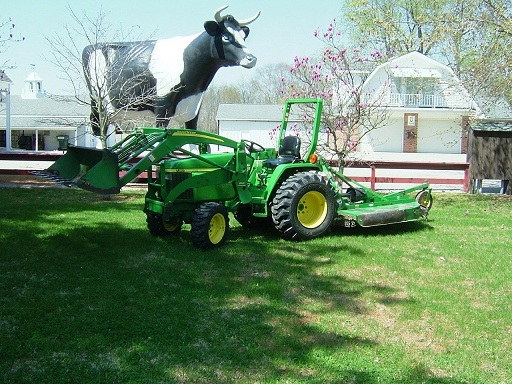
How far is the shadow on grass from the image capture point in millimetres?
4387

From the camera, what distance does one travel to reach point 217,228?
795 cm

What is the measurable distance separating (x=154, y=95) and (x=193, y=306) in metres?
9.32

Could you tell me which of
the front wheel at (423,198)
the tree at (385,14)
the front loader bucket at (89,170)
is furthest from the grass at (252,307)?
the tree at (385,14)

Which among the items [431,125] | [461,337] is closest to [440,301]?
[461,337]

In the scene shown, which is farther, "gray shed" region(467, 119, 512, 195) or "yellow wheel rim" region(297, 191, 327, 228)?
"gray shed" region(467, 119, 512, 195)

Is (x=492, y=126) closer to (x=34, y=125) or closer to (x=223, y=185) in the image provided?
(x=223, y=185)

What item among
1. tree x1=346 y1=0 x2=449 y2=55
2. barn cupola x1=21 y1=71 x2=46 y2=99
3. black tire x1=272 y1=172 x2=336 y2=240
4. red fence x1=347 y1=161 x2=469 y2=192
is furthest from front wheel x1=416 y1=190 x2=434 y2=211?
barn cupola x1=21 y1=71 x2=46 y2=99

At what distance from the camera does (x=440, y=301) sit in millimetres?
6047

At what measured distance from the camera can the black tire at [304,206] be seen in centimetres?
829

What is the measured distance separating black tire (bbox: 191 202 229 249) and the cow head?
6.72m

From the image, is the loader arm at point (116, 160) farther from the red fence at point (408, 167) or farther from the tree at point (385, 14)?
the tree at point (385, 14)

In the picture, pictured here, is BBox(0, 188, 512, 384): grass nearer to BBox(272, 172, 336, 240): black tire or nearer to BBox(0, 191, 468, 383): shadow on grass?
BBox(0, 191, 468, 383): shadow on grass

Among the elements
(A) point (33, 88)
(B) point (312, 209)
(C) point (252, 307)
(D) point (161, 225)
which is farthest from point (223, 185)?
(A) point (33, 88)

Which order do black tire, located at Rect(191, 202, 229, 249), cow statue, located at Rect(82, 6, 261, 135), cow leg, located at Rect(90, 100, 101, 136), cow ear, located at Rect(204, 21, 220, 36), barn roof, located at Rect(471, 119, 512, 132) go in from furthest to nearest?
barn roof, located at Rect(471, 119, 512, 132)
cow leg, located at Rect(90, 100, 101, 136)
cow statue, located at Rect(82, 6, 261, 135)
cow ear, located at Rect(204, 21, 220, 36)
black tire, located at Rect(191, 202, 229, 249)
